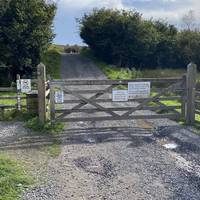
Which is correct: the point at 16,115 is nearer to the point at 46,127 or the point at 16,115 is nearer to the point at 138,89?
the point at 46,127

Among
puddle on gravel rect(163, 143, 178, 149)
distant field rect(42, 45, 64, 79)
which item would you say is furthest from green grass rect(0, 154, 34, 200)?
distant field rect(42, 45, 64, 79)

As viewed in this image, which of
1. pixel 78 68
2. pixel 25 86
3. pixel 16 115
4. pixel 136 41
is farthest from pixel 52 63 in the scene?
pixel 16 115

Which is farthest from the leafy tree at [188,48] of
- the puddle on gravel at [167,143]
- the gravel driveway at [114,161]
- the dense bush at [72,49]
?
the puddle on gravel at [167,143]

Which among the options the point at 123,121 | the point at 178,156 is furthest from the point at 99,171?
the point at 123,121

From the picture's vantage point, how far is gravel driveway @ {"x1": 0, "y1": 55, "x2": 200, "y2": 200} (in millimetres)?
6768

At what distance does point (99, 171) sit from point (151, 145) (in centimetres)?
256

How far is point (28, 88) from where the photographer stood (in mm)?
14828

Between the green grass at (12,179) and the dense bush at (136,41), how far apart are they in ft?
Answer: 108

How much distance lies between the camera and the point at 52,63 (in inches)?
1578

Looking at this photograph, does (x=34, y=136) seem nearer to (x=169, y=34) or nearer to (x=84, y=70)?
(x=84, y=70)

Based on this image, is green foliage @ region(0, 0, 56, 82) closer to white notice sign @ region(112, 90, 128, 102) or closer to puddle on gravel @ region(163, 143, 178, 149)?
white notice sign @ region(112, 90, 128, 102)

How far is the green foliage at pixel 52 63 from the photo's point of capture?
34719mm

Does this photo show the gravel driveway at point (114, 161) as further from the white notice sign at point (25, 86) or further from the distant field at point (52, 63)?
the distant field at point (52, 63)

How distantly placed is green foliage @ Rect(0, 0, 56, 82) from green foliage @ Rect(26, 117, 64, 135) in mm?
16498
